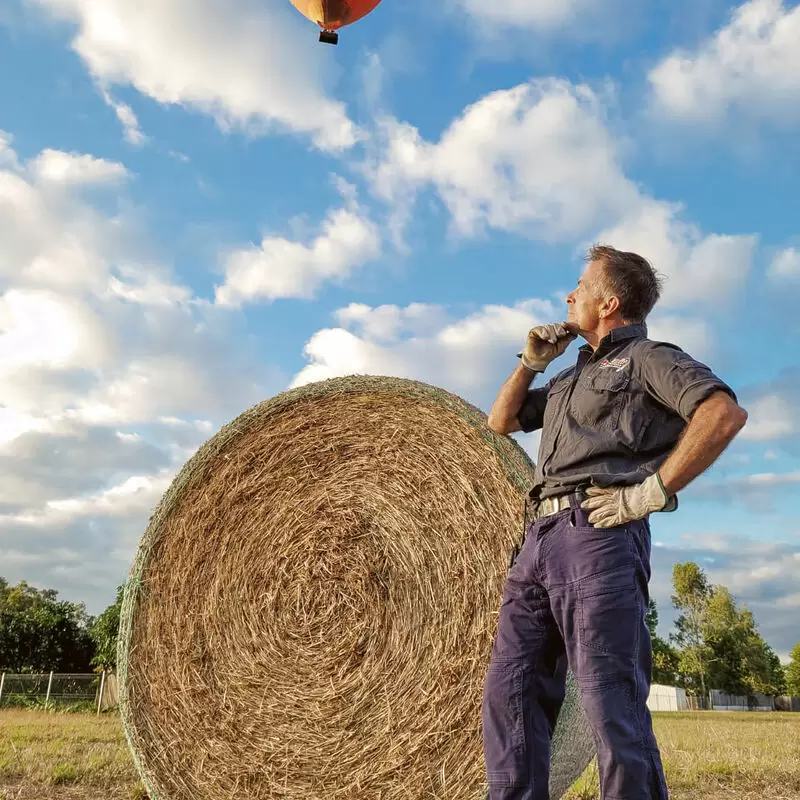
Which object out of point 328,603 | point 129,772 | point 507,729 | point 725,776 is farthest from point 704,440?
point 129,772

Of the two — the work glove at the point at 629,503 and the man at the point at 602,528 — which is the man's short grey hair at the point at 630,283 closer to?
the man at the point at 602,528

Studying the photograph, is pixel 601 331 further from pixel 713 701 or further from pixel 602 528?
pixel 713 701

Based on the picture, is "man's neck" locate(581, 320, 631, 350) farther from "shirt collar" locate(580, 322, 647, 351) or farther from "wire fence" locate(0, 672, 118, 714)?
"wire fence" locate(0, 672, 118, 714)

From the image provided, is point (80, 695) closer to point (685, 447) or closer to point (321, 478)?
point (321, 478)

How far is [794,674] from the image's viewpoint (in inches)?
2477

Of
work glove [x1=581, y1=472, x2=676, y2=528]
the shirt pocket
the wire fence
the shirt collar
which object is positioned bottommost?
the wire fence

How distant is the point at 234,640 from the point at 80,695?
18.8 m

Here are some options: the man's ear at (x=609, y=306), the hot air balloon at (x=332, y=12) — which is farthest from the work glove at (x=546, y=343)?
the hot air balloon at (x=332, y=12)

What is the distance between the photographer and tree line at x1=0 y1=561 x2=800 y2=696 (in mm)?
29328

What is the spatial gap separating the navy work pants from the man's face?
72 cm

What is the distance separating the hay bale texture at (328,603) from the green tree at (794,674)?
6765 cm

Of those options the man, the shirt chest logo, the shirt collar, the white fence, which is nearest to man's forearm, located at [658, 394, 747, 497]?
the man

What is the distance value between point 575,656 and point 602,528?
39cm

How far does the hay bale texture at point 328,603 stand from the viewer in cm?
360
